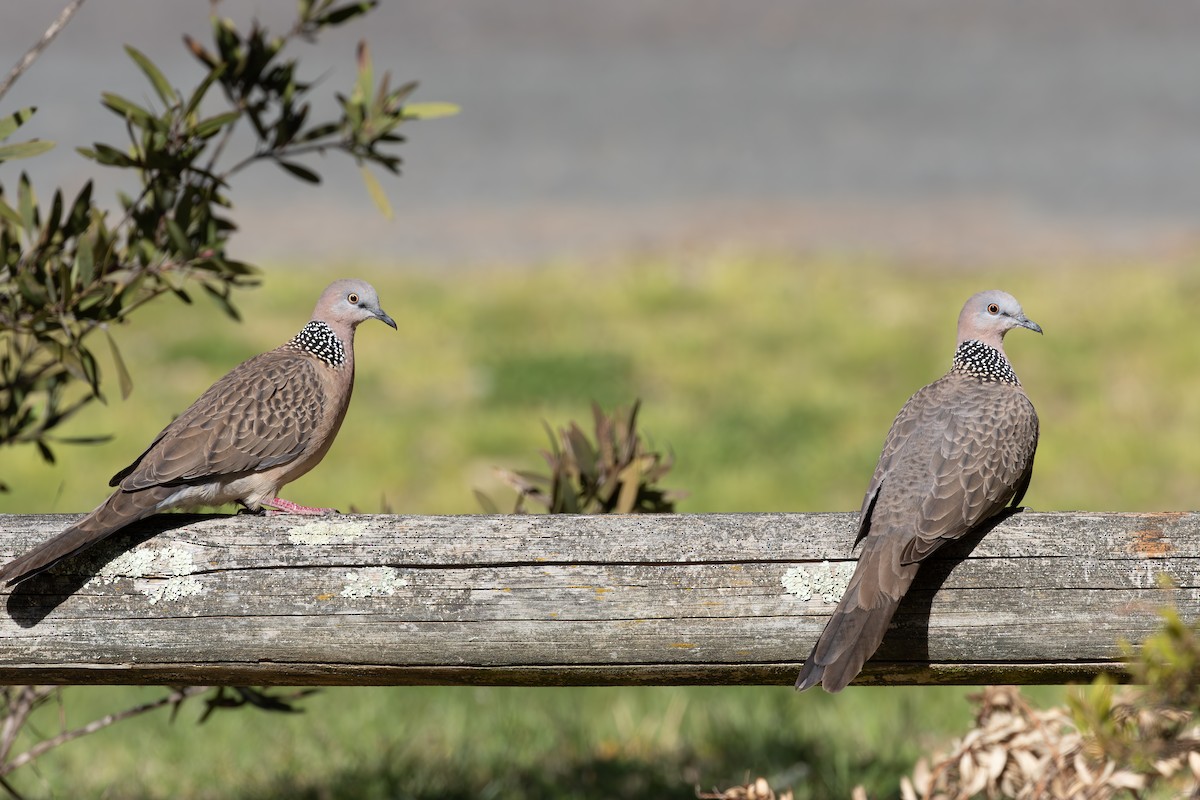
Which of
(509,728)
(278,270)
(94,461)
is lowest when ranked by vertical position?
(509,728)

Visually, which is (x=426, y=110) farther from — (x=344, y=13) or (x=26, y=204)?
(x=26, y=204)

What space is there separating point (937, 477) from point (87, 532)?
1.95 m

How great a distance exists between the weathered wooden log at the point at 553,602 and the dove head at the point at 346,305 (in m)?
1.02

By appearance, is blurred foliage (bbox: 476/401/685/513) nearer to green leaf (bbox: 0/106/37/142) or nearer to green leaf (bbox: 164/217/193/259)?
green leaf (bbox: 164/217/193/259)

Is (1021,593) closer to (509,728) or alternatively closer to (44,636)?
(44,636)

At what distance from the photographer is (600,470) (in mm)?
3939

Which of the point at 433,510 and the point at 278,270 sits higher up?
A: the point at 278,270

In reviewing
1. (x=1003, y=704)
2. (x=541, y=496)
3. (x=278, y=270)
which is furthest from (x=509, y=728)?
(x=278, y=270)

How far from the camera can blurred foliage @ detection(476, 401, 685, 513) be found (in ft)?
12.7

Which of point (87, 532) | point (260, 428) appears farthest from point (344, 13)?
point (87, 532)

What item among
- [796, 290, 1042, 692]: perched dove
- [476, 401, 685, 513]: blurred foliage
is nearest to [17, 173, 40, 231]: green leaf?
[476, 401, 685, 513]: blurred foliage

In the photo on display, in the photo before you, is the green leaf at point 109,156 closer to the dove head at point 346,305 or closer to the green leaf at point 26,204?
the green leaf at point 26,204

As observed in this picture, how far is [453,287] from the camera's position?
34.8ft

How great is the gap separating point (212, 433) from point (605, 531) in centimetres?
111
